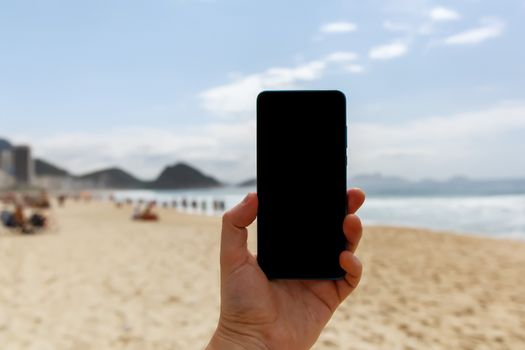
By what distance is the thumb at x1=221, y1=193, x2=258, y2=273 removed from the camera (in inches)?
77.5

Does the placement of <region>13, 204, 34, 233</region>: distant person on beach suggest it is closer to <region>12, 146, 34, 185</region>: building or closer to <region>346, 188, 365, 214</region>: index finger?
<region>346, 188, 365, 214</region>: index finger

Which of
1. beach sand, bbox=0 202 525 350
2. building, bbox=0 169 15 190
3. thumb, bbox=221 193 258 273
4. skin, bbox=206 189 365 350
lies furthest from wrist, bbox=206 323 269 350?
building, bbox=0 169 15 190

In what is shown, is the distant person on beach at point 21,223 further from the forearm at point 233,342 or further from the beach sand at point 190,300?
the forearm at point 233,342

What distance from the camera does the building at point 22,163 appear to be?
134625 mm

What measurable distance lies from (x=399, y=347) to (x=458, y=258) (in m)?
7.26

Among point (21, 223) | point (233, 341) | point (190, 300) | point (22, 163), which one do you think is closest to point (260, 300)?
point (233, 341)

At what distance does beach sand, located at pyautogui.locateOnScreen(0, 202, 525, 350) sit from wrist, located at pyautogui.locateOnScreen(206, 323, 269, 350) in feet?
10.2

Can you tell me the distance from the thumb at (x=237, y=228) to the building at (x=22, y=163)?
14575cm

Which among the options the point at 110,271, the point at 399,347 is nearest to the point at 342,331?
the point at 399,347

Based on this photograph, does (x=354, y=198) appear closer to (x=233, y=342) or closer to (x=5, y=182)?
(x=233, y=342)

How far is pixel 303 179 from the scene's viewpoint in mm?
2213

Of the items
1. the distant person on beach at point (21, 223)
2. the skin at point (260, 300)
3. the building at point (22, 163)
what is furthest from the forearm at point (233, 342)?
the building at point (22, 163)

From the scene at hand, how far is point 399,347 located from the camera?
504 centimetres

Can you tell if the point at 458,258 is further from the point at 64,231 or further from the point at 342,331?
the point at 64,231
